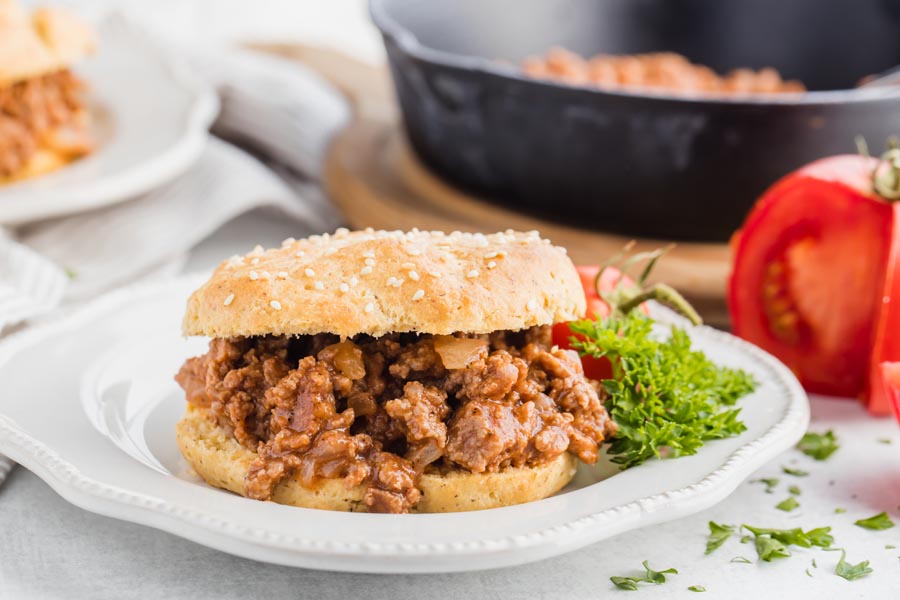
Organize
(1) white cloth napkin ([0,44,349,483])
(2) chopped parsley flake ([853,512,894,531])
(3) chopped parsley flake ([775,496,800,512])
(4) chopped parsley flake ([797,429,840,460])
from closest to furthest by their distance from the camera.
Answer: (2) chopped parsley flake ([853,512,894,531]) < (3) chopped parsley flake ([775,496,800,512]) < (4) chopped parsley flake ([797,429,840,460]) < (1) white cloth napkin ([0,44,349,483])

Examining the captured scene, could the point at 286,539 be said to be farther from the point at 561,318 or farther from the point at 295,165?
the point at 295,165

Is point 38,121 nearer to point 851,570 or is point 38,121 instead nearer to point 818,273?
point 818,273

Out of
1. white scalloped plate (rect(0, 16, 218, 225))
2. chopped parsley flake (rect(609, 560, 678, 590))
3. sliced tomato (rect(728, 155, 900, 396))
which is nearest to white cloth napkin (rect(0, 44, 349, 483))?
white scalloped plate (rect(0, 16, 218, 225))

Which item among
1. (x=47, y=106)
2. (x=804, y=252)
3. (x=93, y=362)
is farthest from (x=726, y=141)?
(x=47, y=106)

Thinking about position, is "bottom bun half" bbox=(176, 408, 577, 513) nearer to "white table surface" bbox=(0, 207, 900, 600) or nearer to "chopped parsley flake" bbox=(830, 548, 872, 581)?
"white table surface" bbox=(0, 207, 900, 600)

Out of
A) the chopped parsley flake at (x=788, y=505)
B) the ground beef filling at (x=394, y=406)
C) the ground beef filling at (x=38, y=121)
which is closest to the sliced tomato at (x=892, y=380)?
the chopped parsley flake at (x=788, y=505)

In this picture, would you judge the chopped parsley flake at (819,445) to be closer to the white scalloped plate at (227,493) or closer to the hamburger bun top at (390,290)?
the white scalloped plate at (227,493)
